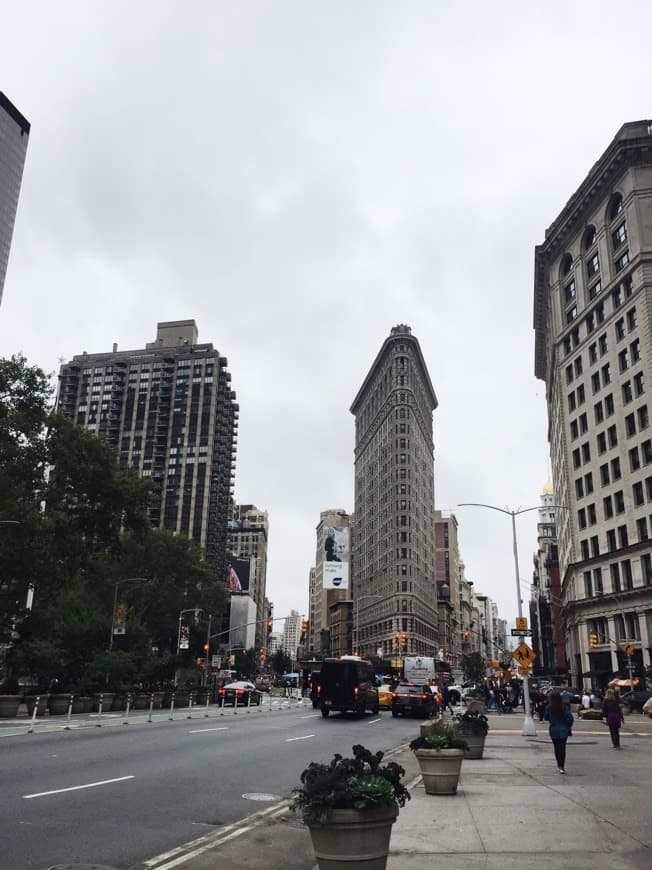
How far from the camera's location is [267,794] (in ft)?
43.6

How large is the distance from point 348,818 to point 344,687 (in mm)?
36395

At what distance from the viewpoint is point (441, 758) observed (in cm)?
1261

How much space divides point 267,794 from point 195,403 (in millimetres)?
151245

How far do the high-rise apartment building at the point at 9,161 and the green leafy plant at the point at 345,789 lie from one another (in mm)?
172596

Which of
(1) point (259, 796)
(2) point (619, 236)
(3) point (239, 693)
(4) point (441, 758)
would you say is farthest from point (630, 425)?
(1) point (259, 796)

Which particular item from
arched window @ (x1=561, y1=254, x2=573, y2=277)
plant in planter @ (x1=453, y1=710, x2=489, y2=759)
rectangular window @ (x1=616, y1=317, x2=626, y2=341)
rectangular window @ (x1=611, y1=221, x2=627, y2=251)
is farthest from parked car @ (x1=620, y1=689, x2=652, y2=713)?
arched window @ (x1=561, y1=254, x2=573, y2=277)

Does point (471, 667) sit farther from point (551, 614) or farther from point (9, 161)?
point (9, 161)

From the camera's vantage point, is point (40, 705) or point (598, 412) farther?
→ point (598, 412)

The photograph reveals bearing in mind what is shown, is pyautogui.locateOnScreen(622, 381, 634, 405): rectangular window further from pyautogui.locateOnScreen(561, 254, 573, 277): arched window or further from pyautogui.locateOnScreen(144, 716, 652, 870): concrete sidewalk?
pyautogui.locateOnScreen(144, 716, 652, 870): concrete sidewalk

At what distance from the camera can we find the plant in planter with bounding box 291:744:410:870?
6250 mm

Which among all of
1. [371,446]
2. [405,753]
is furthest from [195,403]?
[405,753]

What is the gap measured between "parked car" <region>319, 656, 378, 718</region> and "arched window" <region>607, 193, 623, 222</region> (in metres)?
53.5

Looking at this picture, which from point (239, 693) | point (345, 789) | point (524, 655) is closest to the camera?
point (345, 789)

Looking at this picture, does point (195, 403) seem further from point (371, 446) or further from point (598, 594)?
point (598, 594)
